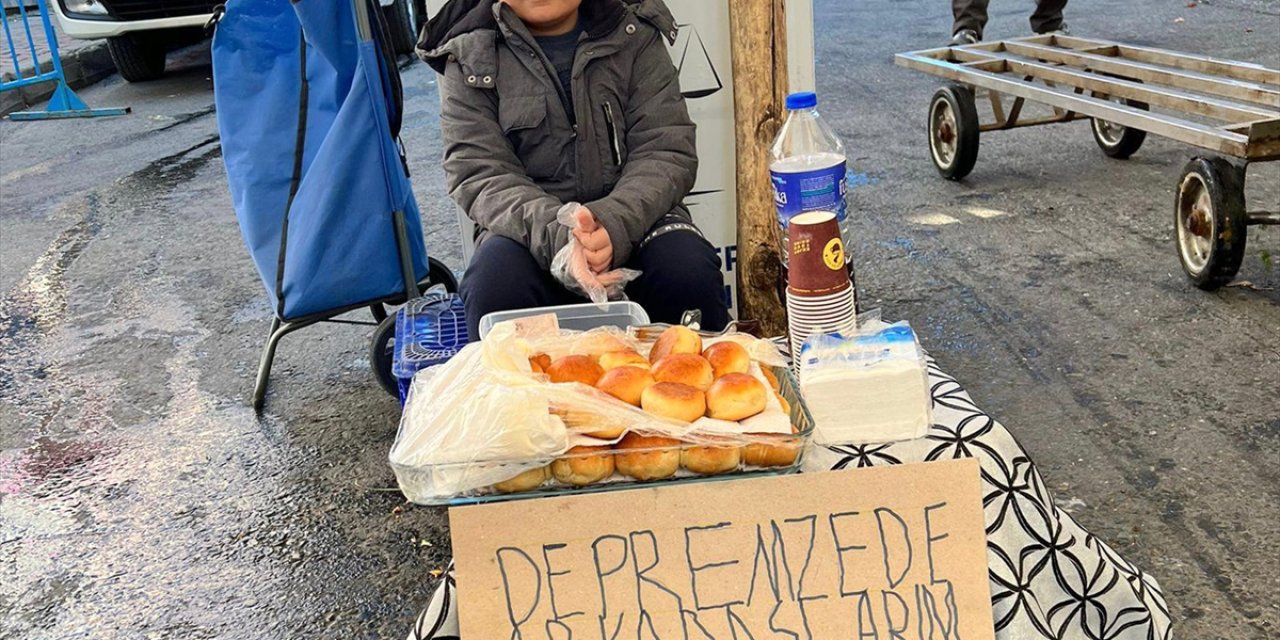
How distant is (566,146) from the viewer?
270 centimetres

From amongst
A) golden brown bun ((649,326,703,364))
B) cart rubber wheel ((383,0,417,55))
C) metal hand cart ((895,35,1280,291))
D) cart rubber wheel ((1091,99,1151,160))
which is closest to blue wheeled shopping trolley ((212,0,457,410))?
golden brown bun ((649,326,703,364))

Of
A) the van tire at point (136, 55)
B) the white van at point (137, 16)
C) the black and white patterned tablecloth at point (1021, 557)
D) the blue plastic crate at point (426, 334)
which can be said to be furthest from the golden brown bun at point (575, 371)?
the van tire at point (136, 55)

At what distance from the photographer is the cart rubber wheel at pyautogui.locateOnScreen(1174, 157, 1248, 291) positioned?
11.6ft

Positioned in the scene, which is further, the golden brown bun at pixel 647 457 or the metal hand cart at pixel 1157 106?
the metal hand cart at pixel 1157 106

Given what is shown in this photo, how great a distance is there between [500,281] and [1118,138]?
3814mm

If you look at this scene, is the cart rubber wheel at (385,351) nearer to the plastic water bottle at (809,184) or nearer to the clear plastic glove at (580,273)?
the clear plastic glove at (580,273)

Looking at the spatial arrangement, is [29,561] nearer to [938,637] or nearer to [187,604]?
[187,604]

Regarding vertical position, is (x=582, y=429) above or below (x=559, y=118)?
below

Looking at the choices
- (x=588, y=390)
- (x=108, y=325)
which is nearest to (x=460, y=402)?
(x=588, y=390)

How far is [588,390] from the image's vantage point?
1.63 m

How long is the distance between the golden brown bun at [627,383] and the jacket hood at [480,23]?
46.6 inches

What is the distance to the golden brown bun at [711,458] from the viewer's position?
1556 millimetres

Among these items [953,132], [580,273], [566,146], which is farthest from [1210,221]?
[580,273]

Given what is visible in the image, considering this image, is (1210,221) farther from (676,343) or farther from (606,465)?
(606,465)
